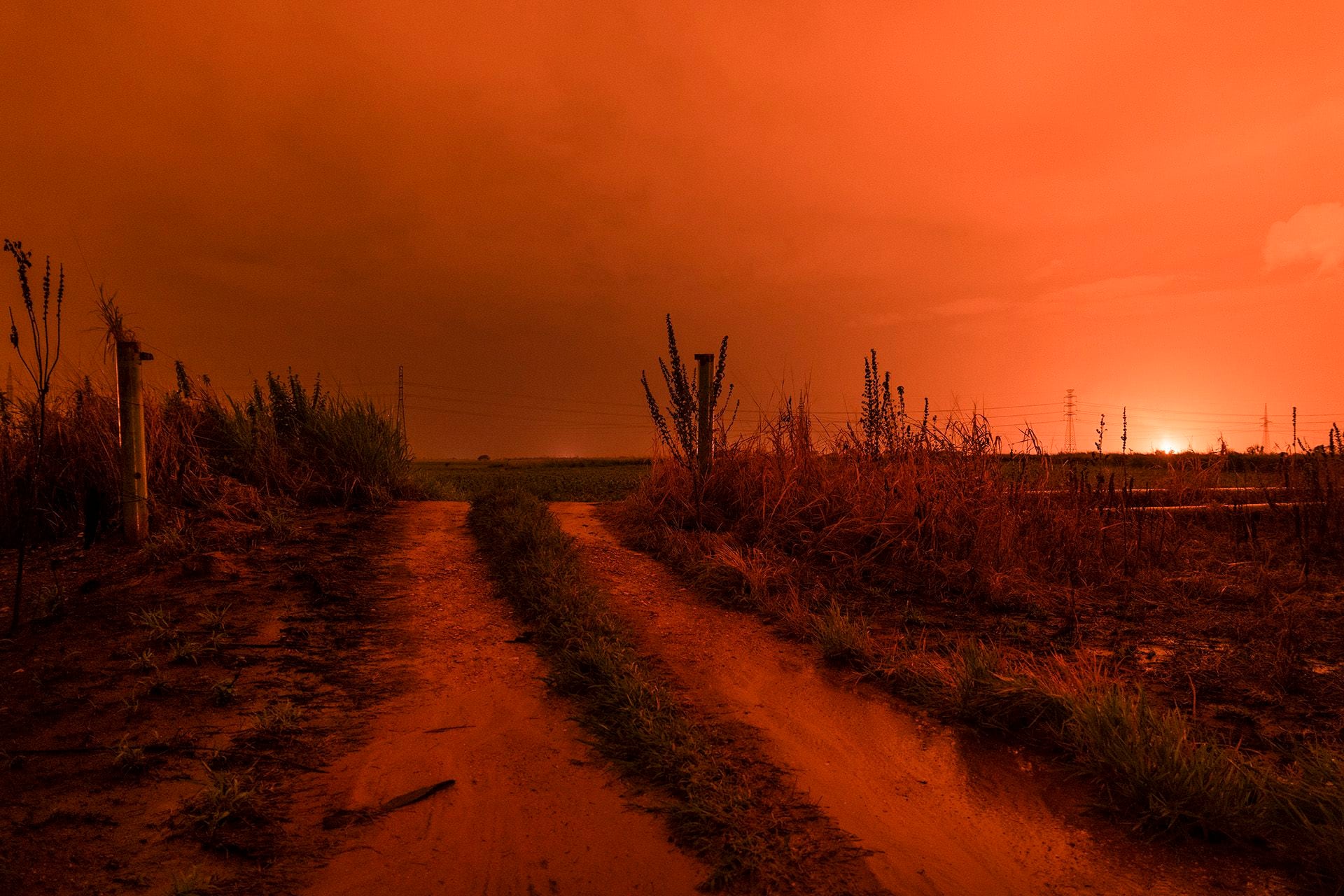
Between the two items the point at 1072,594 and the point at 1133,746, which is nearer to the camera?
the point at 1133,746

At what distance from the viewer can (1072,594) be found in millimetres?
5781

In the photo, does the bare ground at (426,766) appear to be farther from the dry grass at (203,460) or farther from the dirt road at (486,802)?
the dry grass at (203,460)

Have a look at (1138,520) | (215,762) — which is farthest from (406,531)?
(1138,520)

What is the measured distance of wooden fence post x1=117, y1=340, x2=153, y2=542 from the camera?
6.35m

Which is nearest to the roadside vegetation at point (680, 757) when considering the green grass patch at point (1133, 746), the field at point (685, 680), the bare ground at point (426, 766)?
the field at point (685, 680)

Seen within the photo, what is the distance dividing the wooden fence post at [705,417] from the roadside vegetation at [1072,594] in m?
0.18

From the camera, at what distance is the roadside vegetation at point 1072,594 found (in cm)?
303

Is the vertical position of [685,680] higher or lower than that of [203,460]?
lower

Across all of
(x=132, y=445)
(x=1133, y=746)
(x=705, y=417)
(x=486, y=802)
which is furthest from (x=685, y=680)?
(x=132, y=445)

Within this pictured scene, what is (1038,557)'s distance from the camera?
6.69m

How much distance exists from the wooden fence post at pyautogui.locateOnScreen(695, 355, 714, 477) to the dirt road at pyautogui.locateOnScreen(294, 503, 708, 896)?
4276mm

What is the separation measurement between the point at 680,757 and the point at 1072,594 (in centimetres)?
418

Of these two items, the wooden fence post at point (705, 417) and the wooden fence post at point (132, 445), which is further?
the wooden fence post at point (705, 417)

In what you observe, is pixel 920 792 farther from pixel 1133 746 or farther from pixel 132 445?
pixel 132 445
